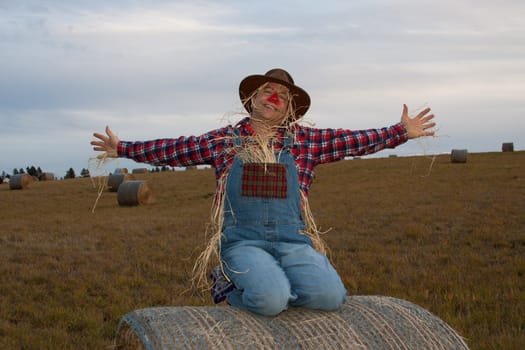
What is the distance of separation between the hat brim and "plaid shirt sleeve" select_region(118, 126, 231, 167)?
1.20 ft

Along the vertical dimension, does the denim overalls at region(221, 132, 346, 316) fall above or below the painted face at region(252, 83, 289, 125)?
below

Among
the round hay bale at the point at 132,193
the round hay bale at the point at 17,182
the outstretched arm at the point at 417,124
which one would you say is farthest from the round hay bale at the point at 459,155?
the outstretched arm at the point at 417,124

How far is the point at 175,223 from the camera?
1410cm

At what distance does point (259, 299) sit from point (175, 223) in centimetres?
1041

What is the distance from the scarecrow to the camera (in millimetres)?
4082

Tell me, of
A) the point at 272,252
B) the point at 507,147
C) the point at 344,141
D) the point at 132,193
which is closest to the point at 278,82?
the point at 344,141

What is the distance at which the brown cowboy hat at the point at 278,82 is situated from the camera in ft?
15.7

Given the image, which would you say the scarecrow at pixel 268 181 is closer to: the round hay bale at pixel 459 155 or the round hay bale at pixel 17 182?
the round hay bale at pixel 17 182

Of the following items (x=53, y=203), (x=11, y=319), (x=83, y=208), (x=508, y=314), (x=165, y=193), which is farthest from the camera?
(x=165, y=193)

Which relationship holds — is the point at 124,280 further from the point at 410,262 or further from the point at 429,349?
the point at 429,349

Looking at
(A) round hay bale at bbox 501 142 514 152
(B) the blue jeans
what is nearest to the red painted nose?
(B) the blue jeans

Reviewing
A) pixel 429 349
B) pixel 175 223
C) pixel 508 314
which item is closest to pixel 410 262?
pixel 508 314

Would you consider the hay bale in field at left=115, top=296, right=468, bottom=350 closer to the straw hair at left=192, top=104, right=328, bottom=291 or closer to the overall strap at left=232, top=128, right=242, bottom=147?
the straw hair at left=192, top=104, right=328, bottom=291

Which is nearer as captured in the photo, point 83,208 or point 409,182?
point 83,208
